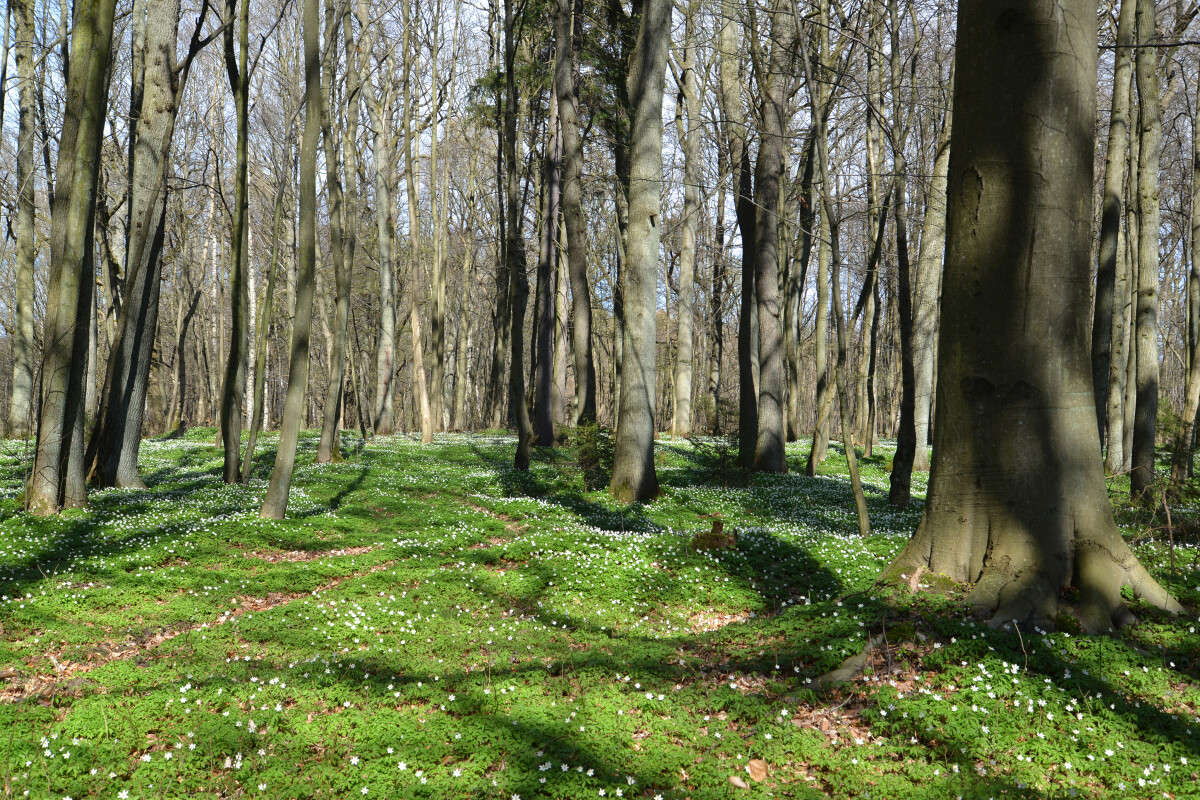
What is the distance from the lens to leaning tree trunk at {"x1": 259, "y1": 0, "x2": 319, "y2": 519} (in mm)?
10359

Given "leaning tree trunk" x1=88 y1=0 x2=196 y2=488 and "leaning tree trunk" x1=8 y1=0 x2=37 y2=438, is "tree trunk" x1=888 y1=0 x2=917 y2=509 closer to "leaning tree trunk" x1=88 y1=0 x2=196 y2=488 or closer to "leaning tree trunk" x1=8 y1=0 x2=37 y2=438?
"leaning tree trunk" x1=88 y1=0 x2=196 y2=488

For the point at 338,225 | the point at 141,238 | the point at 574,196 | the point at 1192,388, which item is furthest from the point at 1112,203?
the point at 141,238

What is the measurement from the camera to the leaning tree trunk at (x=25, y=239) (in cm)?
1866

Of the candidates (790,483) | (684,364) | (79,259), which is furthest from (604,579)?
(684,364)

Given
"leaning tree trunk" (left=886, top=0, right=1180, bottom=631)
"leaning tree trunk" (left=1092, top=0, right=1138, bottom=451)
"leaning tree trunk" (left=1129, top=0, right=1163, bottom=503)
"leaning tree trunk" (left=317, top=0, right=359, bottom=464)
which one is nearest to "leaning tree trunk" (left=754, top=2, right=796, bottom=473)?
"leaning tree trunk" (left=1092, top=0, right=1138, bottom=451)

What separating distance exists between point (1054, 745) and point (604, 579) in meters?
4.84

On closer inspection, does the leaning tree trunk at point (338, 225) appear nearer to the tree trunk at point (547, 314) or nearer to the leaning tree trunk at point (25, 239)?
the tree trunk at point (547, 314)

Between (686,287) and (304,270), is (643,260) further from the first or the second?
(686,287)

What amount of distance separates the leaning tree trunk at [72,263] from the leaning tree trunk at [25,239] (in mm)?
9499

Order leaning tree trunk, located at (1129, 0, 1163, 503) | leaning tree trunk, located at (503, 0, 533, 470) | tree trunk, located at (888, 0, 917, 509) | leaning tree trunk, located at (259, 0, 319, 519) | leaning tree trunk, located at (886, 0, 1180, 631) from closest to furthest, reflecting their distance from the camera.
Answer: leaning tree trunk, located at (886, 0, 1180, 631) < leaning tree trunk, located at (259, 0, 319, 519) < tree trunk, located at (888, 0, 917, 509) < leaning tree trunk, located at (1129, 0, 1163, 503) < leaning tree trunk, located at (503, 0, 533, 470)

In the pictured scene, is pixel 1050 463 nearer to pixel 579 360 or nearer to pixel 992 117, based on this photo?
pixel 992 117

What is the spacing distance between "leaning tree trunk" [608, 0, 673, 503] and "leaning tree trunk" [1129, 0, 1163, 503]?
9001mm

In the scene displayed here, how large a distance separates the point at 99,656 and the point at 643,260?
1014 centimetres

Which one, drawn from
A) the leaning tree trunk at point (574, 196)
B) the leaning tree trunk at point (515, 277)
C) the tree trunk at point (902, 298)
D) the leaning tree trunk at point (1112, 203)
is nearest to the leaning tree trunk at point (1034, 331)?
the tree trunk at point (902, 298)
